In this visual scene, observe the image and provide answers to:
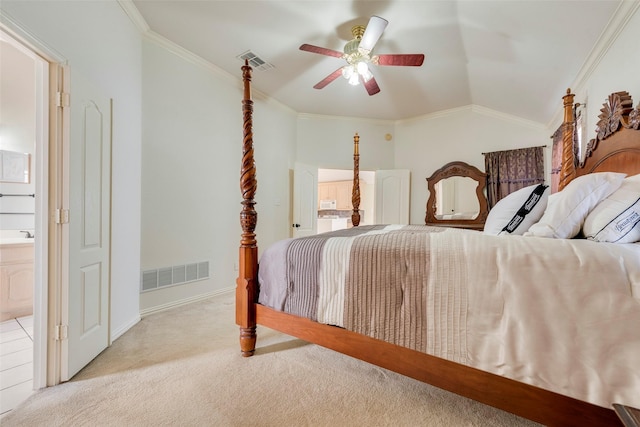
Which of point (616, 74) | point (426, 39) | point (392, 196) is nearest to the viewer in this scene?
point (616, 74)

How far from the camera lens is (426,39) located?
269 cm

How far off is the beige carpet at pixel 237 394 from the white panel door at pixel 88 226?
17cm

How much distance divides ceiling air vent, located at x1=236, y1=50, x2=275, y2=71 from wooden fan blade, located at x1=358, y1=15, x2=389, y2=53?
131 cm

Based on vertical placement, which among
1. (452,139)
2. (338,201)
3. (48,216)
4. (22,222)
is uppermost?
(452,139)

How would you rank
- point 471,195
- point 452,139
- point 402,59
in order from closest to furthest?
point 402,59 < point 471,195 < point 452,139

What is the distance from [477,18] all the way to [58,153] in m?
3.30

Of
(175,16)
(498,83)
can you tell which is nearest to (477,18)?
(498,83)

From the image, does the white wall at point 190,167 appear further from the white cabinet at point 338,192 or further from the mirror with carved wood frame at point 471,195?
the white cabinet at point 338,192

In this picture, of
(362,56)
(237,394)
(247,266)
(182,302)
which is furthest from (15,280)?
(362,56)

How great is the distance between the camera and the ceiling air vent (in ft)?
9.92

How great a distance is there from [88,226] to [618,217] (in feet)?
10.1

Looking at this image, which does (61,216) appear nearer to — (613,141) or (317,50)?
(317,50)

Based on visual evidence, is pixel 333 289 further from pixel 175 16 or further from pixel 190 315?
pixel 175 16

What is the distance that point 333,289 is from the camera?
4.96 feet
